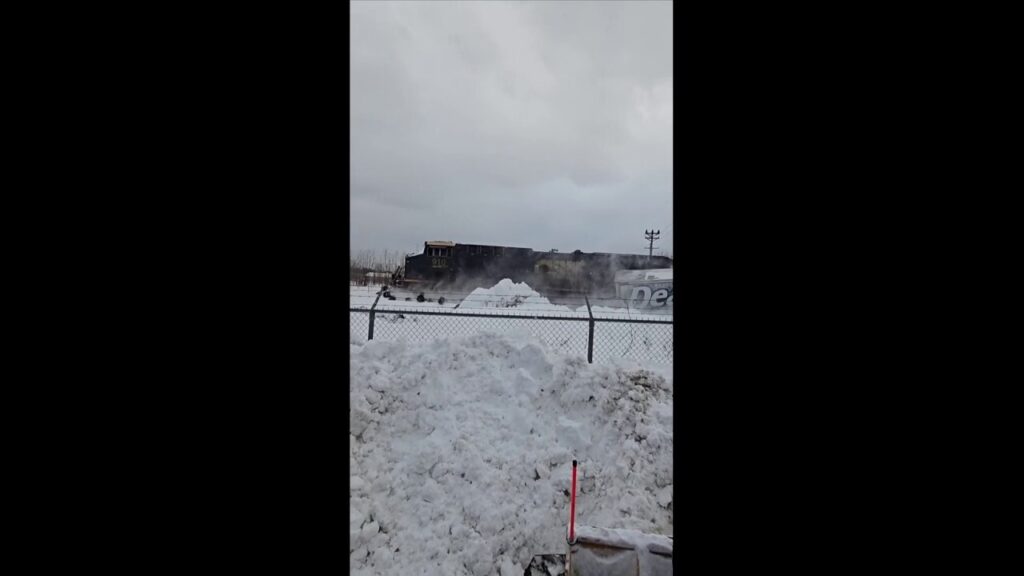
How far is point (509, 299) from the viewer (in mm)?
10195

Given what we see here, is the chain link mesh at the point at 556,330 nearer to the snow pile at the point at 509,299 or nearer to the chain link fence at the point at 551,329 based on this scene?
the chain link fence at the point at 551,329

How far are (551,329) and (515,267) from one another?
8.43 m

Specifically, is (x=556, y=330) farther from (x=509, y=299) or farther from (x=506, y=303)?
(x=509, y=299)

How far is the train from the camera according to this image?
13966 millimetres

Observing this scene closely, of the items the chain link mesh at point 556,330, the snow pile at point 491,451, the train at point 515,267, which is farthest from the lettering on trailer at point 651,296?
the snow pile at point 491,451

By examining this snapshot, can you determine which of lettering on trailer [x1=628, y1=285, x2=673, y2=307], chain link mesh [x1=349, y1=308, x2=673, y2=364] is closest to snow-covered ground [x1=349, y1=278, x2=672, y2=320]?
lettering on trailer [x1=628, y1=285, x2=673, y2=307]

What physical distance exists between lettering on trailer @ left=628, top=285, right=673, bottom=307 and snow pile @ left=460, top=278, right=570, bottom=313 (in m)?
2.84

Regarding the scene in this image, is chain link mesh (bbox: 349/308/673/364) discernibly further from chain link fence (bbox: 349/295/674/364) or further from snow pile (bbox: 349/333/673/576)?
snow pile (bbox: 349/333/673/576)

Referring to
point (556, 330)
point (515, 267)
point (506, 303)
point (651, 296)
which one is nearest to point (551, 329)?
point (556, 330)

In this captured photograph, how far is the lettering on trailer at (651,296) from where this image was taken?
427 inches

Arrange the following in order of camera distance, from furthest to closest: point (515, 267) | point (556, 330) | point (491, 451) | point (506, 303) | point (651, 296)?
point (515, 267), point (651, 296), point (506, 303), point (556, 330), point (491, 451)
